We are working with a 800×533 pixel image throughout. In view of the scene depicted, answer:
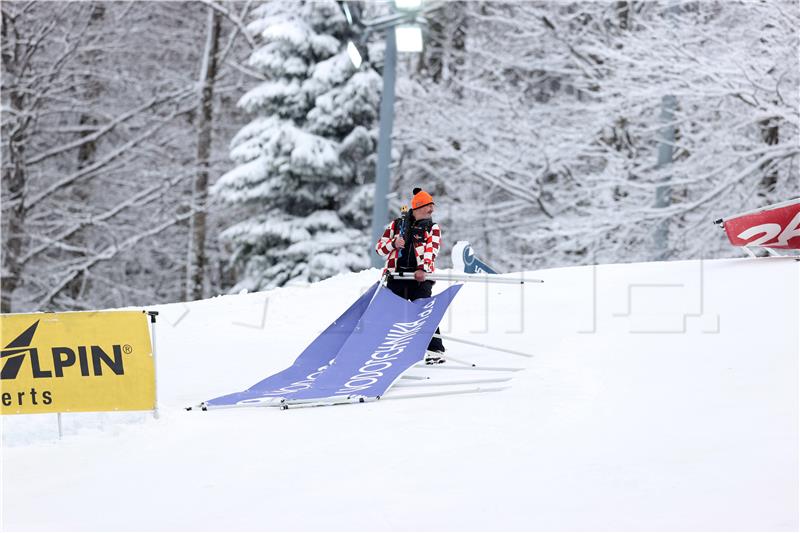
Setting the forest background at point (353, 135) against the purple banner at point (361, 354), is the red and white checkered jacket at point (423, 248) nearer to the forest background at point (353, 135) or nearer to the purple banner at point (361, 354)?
the purple banner at point (361, 354)

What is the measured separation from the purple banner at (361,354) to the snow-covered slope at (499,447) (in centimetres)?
42

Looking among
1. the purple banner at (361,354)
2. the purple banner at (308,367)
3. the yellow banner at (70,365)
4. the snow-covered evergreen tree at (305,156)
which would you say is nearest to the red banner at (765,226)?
the purple banner at (361,354)

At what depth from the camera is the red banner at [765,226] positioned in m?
13.4

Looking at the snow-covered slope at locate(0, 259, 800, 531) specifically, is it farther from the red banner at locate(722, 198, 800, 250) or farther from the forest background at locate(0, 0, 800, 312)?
the forest background at locate(0, 0, 800, 312)

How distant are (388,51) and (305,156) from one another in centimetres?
545

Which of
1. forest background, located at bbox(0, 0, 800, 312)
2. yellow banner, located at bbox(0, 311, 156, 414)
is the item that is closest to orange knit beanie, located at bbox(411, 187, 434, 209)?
yellow banner, located at bbox(0, 311, 156, 414)

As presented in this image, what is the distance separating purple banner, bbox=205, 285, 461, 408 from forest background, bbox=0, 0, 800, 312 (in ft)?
35.2

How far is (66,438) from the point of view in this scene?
7766mm

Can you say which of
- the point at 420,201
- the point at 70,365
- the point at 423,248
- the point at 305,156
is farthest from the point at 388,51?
the point at 70,365

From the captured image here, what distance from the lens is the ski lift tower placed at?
59.0ft

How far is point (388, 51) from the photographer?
19.1 metres

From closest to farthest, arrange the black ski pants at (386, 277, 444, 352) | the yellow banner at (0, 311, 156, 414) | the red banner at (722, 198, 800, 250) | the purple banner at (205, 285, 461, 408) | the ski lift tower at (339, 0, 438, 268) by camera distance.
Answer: the yellow banner at (0, 311, 156, 414), the purple banner at (205, 285, 461, 408), the black ski pants at (386, 277, 444, 352), the red banner at (722, 198, 800, 250), the ski lift tower at (339, 0, 438, 268)

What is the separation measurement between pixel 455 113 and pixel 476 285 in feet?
39.2

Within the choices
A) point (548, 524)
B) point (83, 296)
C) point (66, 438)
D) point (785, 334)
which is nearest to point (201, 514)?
point (548, 524)
